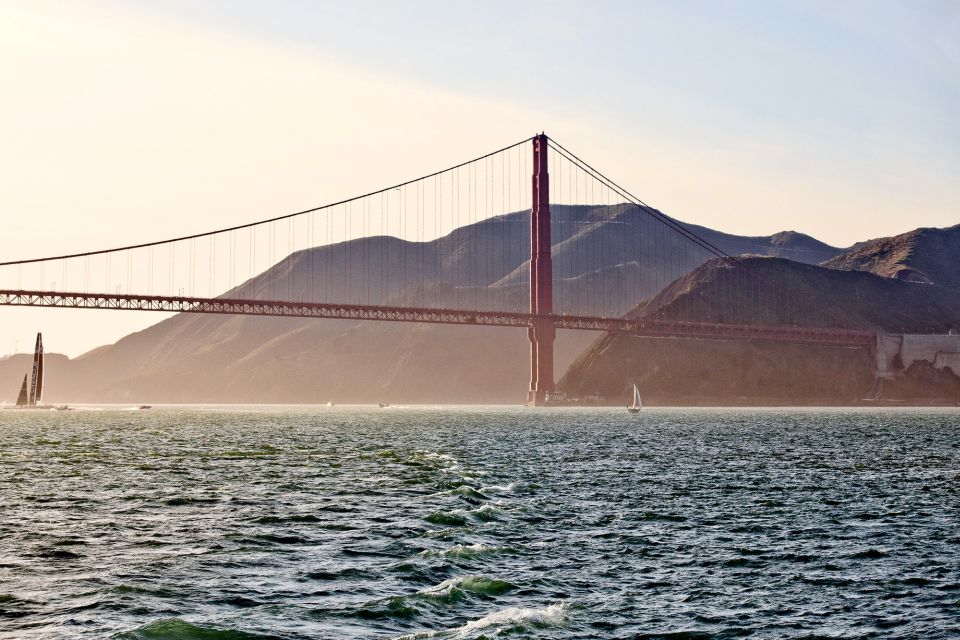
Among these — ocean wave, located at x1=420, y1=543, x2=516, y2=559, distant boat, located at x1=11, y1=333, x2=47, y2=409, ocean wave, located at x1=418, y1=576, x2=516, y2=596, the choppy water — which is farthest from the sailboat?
ocean wave, located at x1=418, y1=576, x2=516, y2=596

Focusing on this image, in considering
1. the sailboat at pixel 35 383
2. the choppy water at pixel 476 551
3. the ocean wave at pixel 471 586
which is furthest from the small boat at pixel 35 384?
the ocean wave at pixel 471 586

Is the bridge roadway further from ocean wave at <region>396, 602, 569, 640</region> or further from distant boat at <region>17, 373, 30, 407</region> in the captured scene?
ocean wave at <region>396, 602, 569, 640</region>

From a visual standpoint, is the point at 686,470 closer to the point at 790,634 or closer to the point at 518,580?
the point at 518,580

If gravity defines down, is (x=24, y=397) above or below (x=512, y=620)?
above

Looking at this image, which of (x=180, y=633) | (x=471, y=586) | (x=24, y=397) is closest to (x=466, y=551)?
(x=471, y=586)

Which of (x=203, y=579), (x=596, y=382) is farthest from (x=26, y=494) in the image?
(x=596, y=382)

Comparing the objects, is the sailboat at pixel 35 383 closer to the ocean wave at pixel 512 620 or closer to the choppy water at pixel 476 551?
the choppy water at pixel 476 551

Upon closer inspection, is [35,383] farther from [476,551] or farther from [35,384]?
[476,551]
